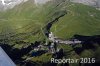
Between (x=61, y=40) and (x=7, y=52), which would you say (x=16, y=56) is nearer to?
(x=7, y=52)

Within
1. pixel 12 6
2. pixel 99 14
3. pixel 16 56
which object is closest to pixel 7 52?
pixel 16 56

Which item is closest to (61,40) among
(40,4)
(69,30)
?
(69,30)

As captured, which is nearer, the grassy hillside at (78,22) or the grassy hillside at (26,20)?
the grassy hillside at (78,22)

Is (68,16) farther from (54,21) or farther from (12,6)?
(12,6)

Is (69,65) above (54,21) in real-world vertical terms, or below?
below

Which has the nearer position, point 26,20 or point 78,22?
point 78,22

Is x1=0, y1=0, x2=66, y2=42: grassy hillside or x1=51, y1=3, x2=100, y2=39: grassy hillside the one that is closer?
x1=51, y1=3, x2=100, y2=39: grassy hillside

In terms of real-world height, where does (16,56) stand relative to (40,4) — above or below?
below

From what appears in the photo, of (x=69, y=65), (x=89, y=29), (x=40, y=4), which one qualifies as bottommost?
(x=69, y=65)
